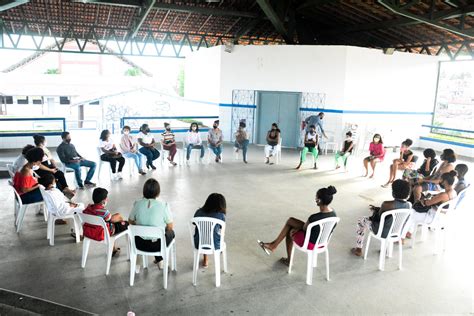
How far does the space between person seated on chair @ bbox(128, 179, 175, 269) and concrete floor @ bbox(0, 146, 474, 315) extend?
A: 0.40 meters

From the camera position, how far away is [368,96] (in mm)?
12227

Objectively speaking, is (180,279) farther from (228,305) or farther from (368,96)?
(368,96)

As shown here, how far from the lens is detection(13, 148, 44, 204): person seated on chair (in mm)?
4766

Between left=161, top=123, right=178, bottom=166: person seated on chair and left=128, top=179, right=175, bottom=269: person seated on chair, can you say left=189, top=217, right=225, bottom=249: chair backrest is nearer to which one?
left=128, top=179, right=175, bottom=269: person seated on chair

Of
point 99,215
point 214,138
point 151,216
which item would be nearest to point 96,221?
point 99,215

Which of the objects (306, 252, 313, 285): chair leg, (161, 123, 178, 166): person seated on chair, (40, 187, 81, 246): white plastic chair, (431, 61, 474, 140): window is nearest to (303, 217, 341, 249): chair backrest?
(306, 252, 313, 285): chair leg

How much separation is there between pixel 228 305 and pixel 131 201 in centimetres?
343

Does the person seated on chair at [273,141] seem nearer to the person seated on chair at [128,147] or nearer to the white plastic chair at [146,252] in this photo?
the person seated on chair at [128,147]

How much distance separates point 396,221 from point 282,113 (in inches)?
338

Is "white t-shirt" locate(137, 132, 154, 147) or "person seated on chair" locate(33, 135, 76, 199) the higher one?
"white t-shirt" locate(137, 132, 154, 147)

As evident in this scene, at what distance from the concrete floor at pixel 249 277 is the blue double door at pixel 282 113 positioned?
252 inches

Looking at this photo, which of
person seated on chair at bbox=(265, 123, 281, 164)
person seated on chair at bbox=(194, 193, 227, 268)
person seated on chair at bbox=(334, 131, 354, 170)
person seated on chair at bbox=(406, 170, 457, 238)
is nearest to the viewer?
person seated on chair at bbox=(194, 193, 227, 268)

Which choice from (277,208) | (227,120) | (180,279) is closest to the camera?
(180,279)

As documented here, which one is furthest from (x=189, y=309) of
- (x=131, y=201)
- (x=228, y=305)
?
(x=131, y=201)
